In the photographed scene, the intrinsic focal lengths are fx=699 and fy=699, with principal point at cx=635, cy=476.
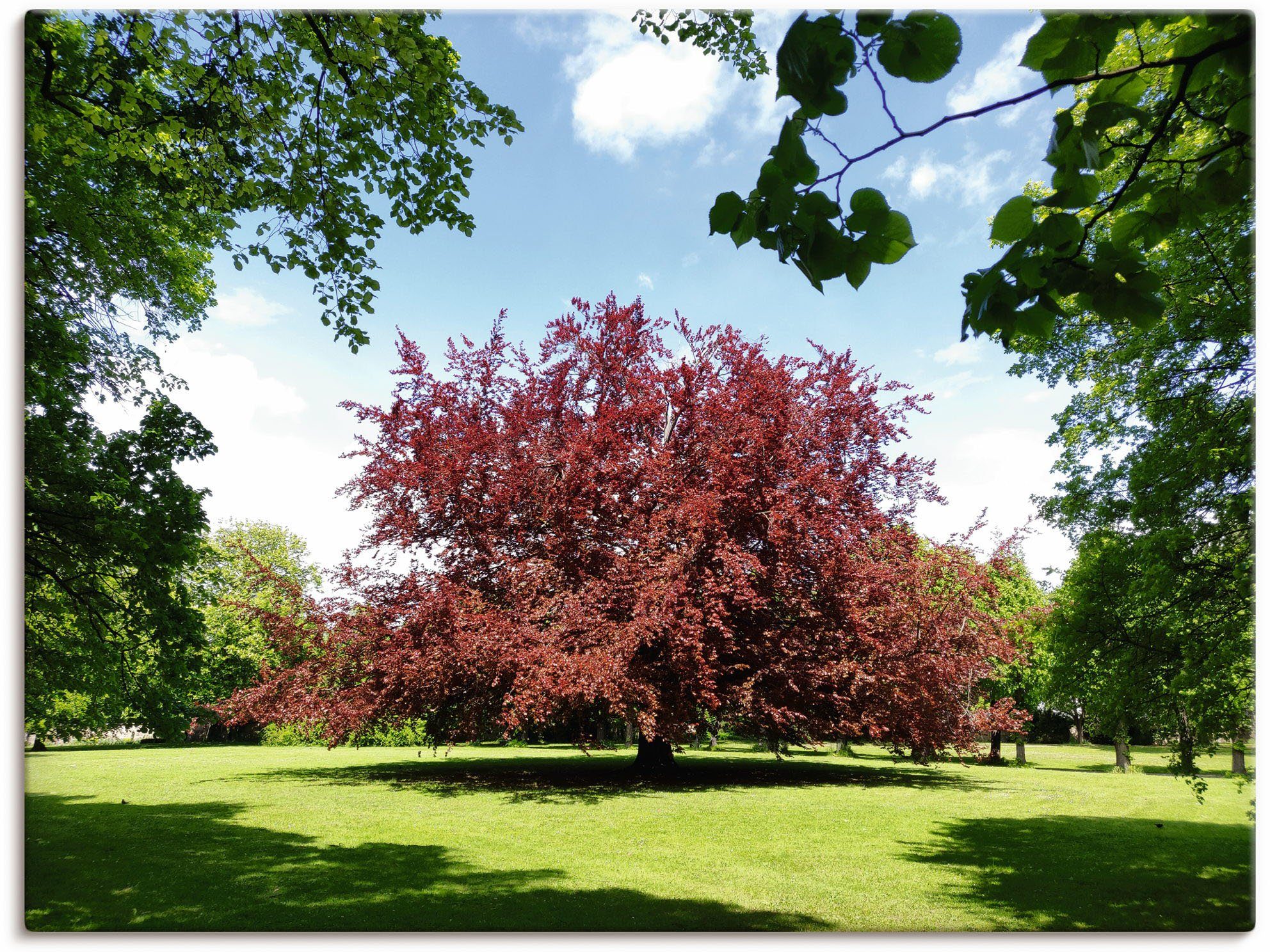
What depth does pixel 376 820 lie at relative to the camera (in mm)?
6703

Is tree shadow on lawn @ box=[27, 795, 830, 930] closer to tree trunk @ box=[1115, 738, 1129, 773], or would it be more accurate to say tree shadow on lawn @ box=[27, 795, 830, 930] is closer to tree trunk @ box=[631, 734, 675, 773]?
tree trunk @ box=[631, 734, 675, 773]

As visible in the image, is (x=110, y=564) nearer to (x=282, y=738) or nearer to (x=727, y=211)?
(x=727, y=211)

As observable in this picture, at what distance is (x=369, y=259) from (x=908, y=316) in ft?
11.2

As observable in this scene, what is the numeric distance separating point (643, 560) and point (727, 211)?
7585 millimetres

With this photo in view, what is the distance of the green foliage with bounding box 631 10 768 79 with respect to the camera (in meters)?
4.74

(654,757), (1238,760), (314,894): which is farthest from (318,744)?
(1238,760)

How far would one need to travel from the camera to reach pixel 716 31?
4926 millimetres

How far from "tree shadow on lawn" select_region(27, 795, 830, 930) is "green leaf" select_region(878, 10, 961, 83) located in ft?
12.3

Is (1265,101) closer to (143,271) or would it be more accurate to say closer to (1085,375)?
(1085,375)

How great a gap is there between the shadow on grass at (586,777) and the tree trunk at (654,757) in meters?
0.21

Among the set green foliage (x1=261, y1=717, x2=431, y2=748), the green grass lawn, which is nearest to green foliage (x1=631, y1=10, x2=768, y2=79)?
the green grass lawn

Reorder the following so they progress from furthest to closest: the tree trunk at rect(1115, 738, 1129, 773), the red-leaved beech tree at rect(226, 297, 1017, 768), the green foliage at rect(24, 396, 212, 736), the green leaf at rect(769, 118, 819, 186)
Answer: the tree trunk at rect(1115, 738, 1129, 773)
the red-leaved beech tree at rect(226, 297, 1017, 768)
the green foliage at rect(24, 396, 212, 736)
the green leaf at rect(769, 118, 819, 186)

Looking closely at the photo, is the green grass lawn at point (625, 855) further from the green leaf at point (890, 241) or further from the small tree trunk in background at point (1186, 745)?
the green leaf at point (890, 241)

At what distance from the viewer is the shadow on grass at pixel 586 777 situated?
926 cm
